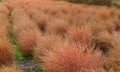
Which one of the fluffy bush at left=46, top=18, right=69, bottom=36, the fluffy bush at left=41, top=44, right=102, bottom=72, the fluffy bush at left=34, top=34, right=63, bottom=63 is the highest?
the fluffy bush at left=41, top=44, right=102, bottom=72

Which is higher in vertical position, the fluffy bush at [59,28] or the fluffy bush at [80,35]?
the fluffy bush at [80,35]

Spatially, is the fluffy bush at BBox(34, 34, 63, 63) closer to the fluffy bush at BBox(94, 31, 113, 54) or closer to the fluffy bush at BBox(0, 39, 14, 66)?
the fluffy bush at BBox(0, 39, 14, 66)

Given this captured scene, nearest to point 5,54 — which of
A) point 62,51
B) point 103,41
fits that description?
point 62,51

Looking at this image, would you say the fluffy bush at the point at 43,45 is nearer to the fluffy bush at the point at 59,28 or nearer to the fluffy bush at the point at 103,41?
the fluffy bush at the point at 103,41

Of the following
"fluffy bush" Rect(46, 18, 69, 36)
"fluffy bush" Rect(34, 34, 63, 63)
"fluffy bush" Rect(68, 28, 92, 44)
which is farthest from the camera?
"fluffy bush" Rect(46, 18, 69, 36)

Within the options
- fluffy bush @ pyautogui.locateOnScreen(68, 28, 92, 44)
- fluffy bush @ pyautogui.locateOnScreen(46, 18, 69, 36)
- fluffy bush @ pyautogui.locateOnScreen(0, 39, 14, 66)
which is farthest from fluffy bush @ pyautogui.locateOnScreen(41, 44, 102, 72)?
fluffy bush @ pyautogui.locateOnScreen(46, 18, 69, 36)

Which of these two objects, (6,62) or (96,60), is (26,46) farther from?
(96,60)

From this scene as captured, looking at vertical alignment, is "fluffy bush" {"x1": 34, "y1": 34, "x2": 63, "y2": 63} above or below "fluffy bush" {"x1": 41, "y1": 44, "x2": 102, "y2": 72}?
below

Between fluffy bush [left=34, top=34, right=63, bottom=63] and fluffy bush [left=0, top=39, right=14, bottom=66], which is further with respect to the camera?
fluffy bush [left=34, top=34, right=63, bottom=63]

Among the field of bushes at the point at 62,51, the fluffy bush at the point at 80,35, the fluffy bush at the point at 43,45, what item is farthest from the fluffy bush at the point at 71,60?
the fluffy bush at the point at 80,35
